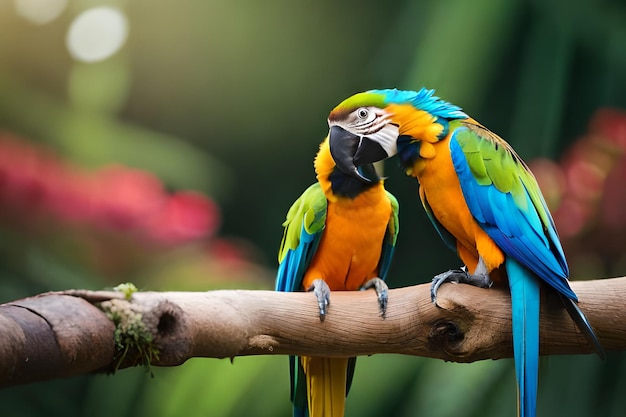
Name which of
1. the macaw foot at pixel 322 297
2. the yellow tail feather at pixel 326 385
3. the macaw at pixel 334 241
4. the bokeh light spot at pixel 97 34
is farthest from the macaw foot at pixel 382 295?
the bokeh light spot at pixel 97 34

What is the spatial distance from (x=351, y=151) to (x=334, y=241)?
240 millimetres

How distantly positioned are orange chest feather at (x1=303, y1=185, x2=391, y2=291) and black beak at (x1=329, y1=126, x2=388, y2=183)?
0.10m

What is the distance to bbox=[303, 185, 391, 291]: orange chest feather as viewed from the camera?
1688mm

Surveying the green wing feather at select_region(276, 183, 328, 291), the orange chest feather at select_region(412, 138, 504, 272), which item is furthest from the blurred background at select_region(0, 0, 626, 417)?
the orange chest feather at select_region(412, 138, 504, 272)

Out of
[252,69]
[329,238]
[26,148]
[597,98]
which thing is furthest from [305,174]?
[597,98]

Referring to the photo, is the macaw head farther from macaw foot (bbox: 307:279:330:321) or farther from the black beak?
macaw foot (bbox: 307:279:330:321)

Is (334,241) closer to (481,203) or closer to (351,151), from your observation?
(351,151)

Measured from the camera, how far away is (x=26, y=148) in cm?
227

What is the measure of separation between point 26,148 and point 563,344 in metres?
1.77

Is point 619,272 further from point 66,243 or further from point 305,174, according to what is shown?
point 66,243

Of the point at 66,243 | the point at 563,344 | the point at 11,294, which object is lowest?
the point at 11,294

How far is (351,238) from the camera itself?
1699 millimetres

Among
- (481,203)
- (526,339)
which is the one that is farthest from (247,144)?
(526,339)

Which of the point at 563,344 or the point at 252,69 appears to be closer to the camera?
the point at 563,344
